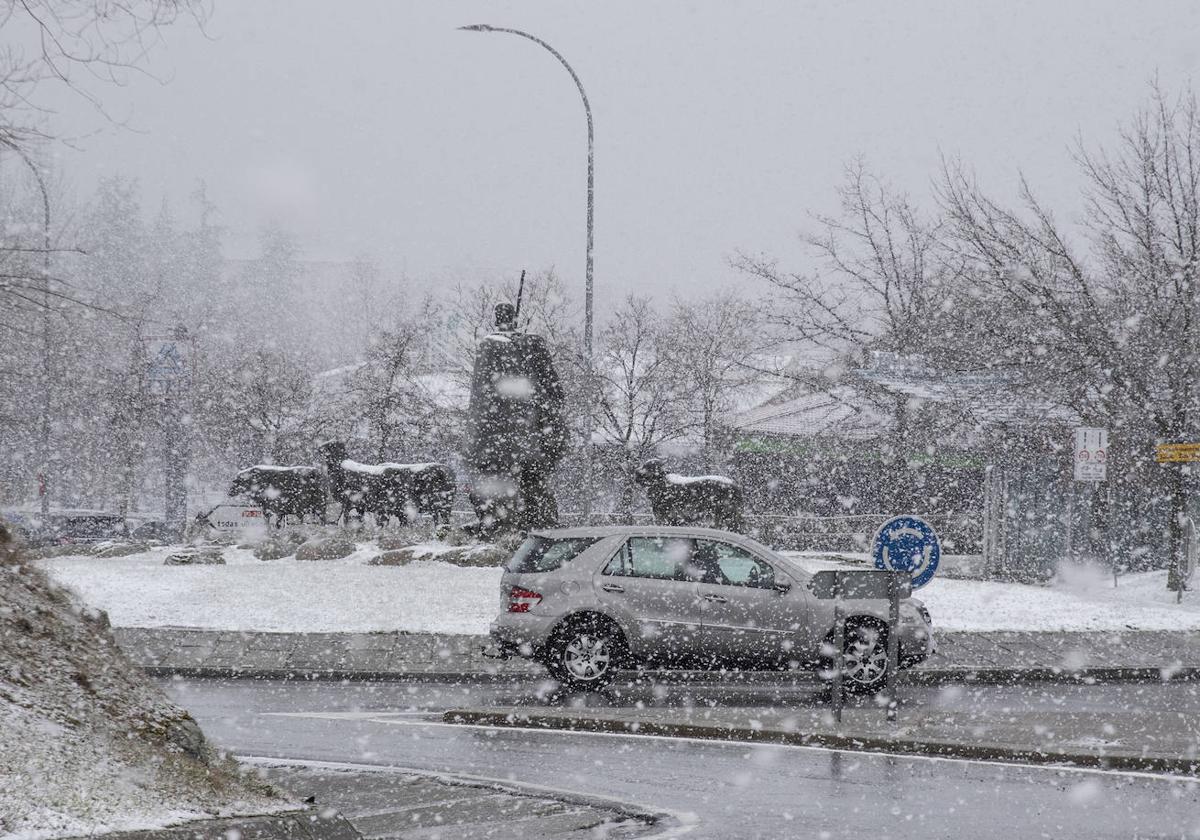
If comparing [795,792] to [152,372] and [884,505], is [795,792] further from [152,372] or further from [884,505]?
[884,505]

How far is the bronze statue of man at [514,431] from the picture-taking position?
21.5 metres

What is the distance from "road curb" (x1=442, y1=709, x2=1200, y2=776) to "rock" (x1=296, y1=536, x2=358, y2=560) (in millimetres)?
10862

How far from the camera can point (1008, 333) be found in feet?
85.4

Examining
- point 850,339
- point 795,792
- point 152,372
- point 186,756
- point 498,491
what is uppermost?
point 850,339

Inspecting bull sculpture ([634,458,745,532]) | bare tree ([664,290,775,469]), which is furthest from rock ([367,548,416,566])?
bare tree ([664,290,775,469])

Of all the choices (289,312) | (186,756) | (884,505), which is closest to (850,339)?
(884,505)

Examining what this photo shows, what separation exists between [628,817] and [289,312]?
104 m

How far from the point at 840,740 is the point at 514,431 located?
1204cm

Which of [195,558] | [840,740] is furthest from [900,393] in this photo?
[840,740]

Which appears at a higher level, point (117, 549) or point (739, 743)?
point (117, 549)

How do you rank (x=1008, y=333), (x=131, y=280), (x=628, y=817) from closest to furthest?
1. (x=628, y=817)
2. (x=1008, y=333)
3. (x=131, y=280)

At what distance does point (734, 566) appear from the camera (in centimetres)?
1333

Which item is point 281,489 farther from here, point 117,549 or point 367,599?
point 367,599

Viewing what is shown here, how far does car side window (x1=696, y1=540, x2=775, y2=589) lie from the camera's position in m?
13.2
